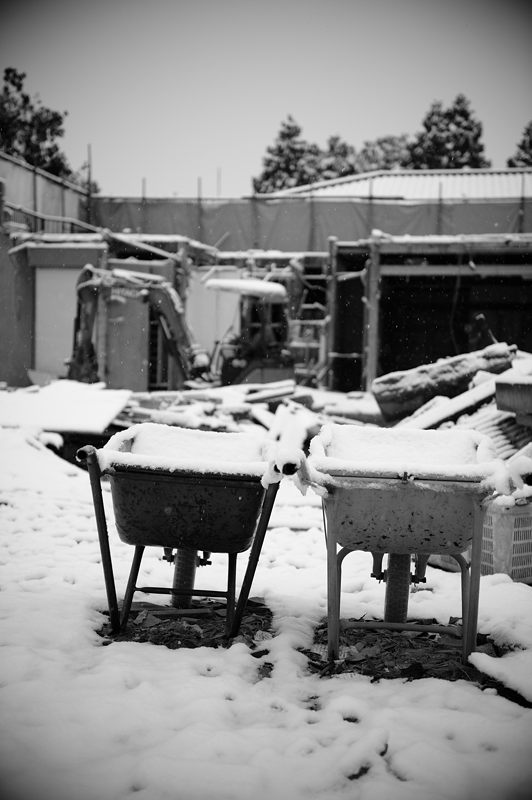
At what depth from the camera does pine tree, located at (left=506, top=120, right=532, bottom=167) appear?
45.0 m

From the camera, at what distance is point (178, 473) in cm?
340

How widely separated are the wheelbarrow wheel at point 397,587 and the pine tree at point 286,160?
146 ft

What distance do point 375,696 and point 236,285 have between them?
13.5 metres

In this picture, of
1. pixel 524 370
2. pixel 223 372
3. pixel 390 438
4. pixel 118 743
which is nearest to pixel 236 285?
pixel 223 372

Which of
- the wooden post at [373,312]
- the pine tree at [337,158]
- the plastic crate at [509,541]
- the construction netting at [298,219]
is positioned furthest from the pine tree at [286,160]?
the plastic crate at [509,541]

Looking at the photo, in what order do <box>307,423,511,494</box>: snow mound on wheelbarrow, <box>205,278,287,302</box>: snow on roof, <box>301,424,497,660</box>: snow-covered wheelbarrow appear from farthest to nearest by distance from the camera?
<box>205,278,287,302</box>: snow on roof < <box>307,423,511,494</box>: snow mound on wheelbarrow < <box>301,424,497,660</box>: snow-covered wheelbarrow

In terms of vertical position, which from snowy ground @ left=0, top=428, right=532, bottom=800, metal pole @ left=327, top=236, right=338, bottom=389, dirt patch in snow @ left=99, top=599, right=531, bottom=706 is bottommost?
dirt patch in snow @ left=99, top=599, right=531, bottom=706

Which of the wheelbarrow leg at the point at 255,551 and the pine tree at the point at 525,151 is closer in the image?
the wheelbarrow leg at the point at 255,551

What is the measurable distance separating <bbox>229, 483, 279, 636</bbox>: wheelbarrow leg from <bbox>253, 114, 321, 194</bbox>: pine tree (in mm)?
44724

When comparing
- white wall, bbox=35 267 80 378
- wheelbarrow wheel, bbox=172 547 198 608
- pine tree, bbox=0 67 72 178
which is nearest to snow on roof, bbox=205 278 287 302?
white wall, bbox=35 267 80 378

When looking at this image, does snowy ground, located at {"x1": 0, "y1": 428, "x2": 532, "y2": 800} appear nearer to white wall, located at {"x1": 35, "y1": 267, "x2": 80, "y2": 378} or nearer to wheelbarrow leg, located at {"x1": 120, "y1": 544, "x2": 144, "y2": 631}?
wheelbarrow leg, located at {"x1": 120, "y1": 544, "x2": 144, "y2": 631}

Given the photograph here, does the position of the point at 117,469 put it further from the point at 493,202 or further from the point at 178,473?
the point at 493,202

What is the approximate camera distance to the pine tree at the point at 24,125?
111 feet

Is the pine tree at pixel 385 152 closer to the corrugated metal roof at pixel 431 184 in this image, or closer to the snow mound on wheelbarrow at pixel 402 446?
the corrugated metal roof at pixel 431 184
